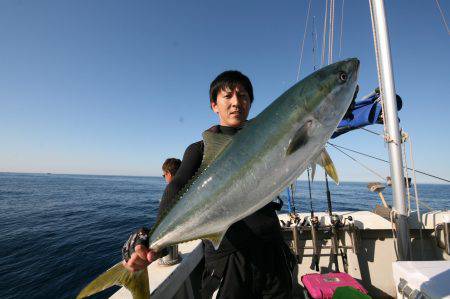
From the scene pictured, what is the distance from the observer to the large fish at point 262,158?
173 centimetres

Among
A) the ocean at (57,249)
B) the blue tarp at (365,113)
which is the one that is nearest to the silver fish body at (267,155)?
the blue tarp at (365,113)

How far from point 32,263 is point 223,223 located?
16341 millimetres

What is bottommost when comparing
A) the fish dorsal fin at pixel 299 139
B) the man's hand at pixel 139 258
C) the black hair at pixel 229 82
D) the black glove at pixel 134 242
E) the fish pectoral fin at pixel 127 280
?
the fish pectoral fin at pixel 127 280

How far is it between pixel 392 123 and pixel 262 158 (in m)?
4.69

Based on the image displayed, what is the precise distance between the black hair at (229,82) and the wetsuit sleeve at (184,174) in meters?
0.70

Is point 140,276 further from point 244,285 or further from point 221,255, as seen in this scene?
point 244,285

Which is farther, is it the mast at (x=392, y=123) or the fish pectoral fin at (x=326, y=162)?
the mast at (x=392, y=123)

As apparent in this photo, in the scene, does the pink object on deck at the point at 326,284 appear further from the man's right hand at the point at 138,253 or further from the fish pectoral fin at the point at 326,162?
the man's right hand at the point at 138,253

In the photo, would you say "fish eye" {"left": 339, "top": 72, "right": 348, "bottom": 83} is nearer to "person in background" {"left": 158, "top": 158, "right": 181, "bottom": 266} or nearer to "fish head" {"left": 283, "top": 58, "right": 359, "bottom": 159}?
"fish head" {"left": 283, "top": 58, "right": 359, "bottom": 159}

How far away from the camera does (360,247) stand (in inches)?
249

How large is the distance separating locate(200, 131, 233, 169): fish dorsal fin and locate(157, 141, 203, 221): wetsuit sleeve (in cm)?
44

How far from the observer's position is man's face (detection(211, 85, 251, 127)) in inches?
107

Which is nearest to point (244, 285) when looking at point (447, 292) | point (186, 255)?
point (447, 292)

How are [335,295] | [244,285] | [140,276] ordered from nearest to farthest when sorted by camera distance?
1. [140,276]
2. [244,285]
3. [335,295]
